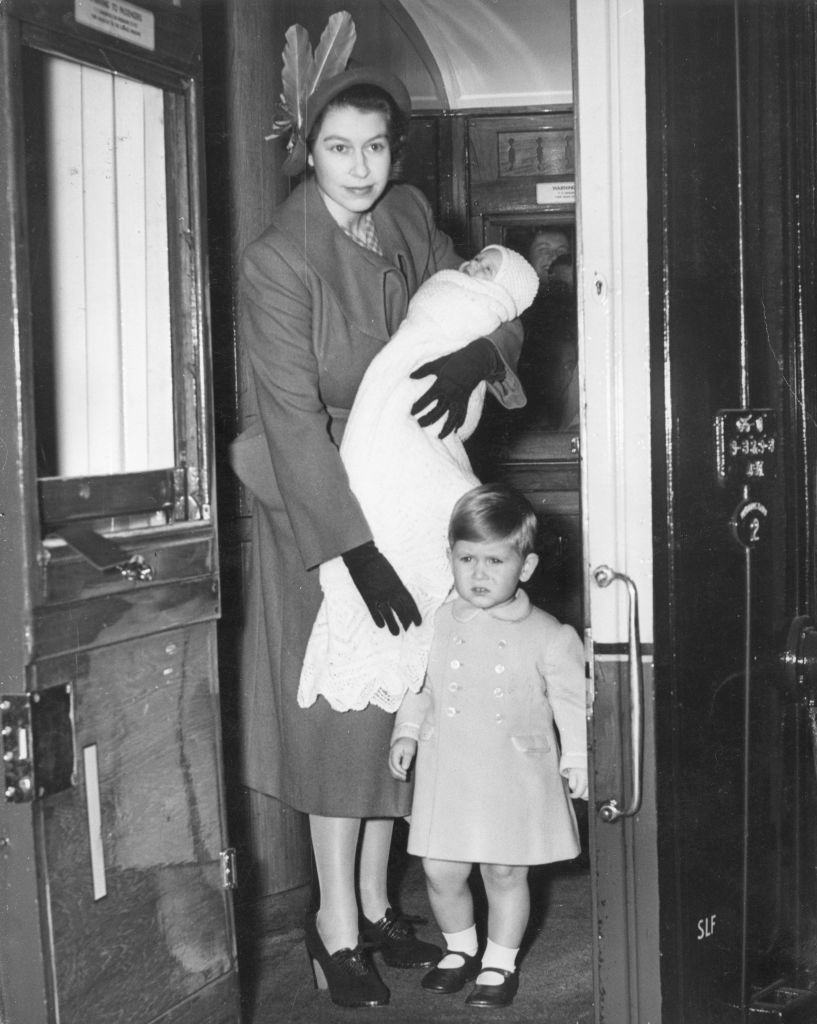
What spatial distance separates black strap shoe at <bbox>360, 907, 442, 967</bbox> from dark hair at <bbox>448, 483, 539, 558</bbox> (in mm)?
918

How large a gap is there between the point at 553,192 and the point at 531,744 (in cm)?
225

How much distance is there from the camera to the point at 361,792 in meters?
2.91

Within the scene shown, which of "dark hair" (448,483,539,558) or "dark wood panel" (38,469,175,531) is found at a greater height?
"dark wood panel" (38,469,175,531)

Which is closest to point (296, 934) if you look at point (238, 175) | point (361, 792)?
point (361, 792)

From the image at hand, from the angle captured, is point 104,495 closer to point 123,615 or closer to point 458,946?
point 123,615

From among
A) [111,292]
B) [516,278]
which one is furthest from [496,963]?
[111,292]

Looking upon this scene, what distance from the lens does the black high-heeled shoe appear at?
288 cm

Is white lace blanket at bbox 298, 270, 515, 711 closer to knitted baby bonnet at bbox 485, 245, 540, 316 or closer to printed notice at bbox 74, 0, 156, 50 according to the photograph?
knitted baby bonnet at bbox 485, 245, 540, 316

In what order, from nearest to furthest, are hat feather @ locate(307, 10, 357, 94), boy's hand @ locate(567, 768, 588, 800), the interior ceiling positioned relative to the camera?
boy's hand @ locate(567, 768, 588, 800) → hat feather @ locate(307, 10, 357, 94) → the interior ceiling

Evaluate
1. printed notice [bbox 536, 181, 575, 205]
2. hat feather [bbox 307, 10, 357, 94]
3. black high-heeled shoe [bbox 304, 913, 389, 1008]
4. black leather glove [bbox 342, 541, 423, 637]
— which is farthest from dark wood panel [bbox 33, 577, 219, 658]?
printed notice [bbox 536, 181, 575, 205]

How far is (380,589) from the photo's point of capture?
9.23 feet

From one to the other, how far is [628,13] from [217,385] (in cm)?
136

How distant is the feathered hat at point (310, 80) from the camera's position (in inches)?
114

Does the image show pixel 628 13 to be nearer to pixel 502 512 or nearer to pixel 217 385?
pixel 502 512
